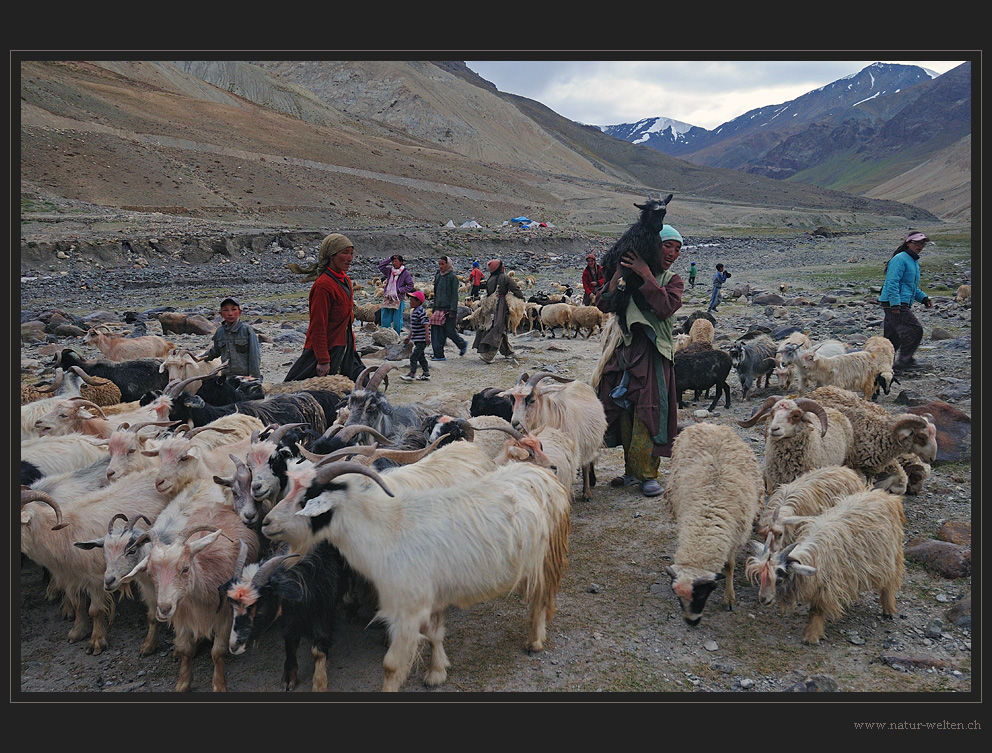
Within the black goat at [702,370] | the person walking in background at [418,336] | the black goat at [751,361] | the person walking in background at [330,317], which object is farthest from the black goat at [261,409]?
the black goat at [751,361]

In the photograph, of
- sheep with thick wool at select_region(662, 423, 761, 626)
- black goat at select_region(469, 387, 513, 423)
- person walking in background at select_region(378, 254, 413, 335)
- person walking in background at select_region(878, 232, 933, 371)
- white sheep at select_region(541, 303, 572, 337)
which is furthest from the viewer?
white sheep at select_region(541, 303, 572, 337)

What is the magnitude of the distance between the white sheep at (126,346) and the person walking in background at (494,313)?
551cm

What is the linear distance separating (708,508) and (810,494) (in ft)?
2.75

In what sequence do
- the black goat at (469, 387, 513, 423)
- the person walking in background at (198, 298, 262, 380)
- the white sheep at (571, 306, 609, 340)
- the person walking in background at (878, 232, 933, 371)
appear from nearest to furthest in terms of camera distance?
1. the black goat at (469, 387, 513, 423)
2. the person walking in background at (198, 298, 262, 380)
3. the person walking in background at (878, 232, 933, 371)
4. the white sheep at (571, 306, 609, 340)

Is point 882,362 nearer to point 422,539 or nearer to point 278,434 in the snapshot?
point 422,539

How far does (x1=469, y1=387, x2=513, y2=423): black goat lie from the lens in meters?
6.70

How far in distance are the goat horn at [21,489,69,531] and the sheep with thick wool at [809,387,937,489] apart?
6218 millimetres

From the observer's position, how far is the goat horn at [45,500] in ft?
12.8

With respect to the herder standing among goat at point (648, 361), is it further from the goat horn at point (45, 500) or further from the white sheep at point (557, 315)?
the white sheep at point (557, 315)

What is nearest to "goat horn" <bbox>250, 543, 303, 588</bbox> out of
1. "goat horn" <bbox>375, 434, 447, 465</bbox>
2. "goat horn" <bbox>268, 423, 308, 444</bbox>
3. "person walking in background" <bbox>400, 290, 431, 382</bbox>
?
"goat horn" <bbox>268, 423, 308, 444</bbox>

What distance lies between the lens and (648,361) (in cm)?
585

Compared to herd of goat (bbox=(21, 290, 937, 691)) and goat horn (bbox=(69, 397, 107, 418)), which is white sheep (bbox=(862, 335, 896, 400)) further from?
goat horn (bbox=(69, 397, 107, 418))

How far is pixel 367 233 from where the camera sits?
32.5 m
